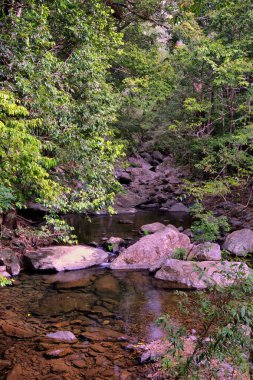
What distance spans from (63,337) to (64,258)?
451 centimetres

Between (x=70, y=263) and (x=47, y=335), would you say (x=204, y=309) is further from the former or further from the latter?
(x=70, y=263)

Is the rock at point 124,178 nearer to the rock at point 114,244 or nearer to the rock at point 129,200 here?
the rock at point 129,200

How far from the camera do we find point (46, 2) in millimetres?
8875

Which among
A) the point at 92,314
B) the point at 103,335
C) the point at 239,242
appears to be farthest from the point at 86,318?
the point at 239,242

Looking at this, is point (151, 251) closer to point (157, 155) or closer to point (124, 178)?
point (124, 178)

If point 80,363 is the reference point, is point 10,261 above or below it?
below

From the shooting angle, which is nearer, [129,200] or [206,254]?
[206,254]

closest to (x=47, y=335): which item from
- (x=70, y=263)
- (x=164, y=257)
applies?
(x=70, y=263)

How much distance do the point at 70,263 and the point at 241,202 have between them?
9.62 meters

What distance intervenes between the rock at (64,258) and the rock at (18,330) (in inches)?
131

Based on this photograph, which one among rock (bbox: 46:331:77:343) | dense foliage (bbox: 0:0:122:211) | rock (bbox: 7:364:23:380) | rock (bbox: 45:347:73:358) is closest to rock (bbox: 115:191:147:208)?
dense foliage (bbox: 0:0:122:211)

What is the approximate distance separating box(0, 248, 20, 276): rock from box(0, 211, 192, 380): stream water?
0.25 metres

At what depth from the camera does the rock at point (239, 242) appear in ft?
36.8

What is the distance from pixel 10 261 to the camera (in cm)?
977
